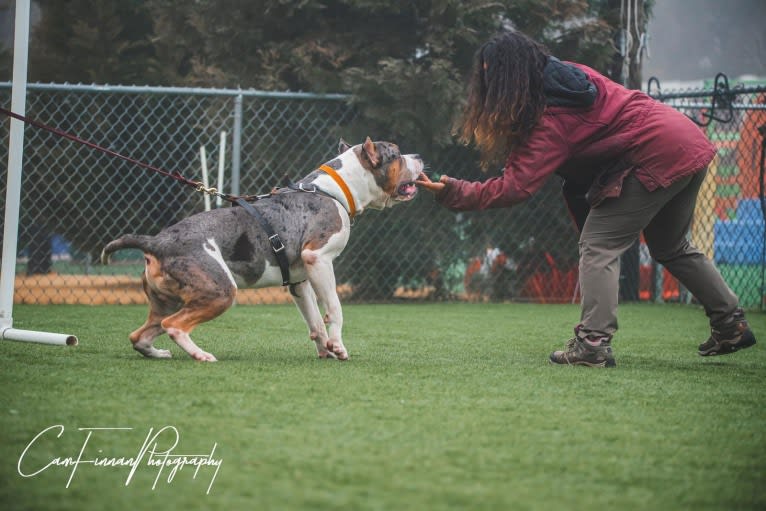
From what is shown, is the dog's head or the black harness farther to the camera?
the dog's head

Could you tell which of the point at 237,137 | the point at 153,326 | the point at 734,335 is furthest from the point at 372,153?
the point at 237,137

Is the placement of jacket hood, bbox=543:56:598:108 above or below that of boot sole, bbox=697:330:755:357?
above

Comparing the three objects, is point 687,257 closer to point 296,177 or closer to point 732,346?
point 732,346

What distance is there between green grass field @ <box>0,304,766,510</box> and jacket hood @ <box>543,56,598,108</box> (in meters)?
1.28

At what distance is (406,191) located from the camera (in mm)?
4941

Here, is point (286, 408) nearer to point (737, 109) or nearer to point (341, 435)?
point (341, 435)

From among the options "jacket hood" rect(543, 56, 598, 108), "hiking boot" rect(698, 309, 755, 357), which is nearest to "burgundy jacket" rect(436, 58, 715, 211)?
"jacket hood" rect(543, 56, 598, 108)

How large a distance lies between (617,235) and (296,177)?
4.41m

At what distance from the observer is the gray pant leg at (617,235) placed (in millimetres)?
4445

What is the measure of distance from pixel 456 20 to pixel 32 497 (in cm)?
730

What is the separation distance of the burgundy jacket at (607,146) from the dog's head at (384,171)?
577 mm

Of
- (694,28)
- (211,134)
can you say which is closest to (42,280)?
(211,134)
